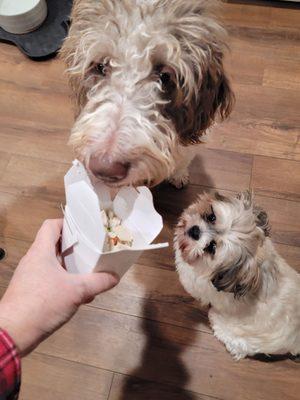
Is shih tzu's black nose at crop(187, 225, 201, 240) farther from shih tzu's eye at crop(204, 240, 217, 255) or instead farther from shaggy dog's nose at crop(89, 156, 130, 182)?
shaggy dog's nose at crop(89, 156, 130, 182)

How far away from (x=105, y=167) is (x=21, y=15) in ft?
6.35

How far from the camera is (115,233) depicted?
3.74 feet

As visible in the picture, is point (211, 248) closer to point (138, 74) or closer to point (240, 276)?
point (240, 276)

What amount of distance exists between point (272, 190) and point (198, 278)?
33.0 inches

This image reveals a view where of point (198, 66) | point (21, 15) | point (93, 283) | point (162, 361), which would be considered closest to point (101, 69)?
point (198, 66)

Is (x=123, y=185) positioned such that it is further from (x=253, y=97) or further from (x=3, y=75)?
(x=3, y=75)

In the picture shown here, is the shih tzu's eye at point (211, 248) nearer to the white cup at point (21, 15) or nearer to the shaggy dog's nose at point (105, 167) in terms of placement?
the shaggy dog's nose at point (105, 167)

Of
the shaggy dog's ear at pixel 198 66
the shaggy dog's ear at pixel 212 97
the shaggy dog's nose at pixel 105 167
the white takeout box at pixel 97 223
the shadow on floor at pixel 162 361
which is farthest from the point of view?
the shadow on floor at pixel 162 361

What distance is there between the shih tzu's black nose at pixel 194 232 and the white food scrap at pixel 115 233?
0.38 meters

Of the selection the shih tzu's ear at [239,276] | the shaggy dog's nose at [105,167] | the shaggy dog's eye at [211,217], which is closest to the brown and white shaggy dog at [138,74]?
the shaggy dog's nose at [105,167]

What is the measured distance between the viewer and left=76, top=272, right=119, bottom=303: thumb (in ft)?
3.57

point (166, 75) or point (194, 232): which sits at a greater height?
point (166, 75)

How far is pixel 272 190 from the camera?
2.18 m

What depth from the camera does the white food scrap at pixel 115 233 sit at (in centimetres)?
107
